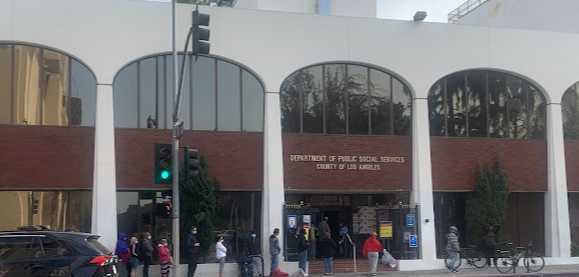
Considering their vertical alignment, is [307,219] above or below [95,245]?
below

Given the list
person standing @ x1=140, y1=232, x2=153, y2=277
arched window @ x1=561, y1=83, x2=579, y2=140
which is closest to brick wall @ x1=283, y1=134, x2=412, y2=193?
person standing @ x1=140, y1=232, x2=153, y2=277

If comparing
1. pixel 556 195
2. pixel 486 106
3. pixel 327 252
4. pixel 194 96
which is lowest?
pixel 327 252

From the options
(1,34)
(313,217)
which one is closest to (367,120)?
(313,217)

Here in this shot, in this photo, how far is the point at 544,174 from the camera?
29.7m

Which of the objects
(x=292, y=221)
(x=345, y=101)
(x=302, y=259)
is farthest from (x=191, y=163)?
(x=345, y=101)

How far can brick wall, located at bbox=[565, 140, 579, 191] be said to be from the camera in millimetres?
29891

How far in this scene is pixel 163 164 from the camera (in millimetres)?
18609

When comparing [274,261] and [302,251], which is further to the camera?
[302,251]

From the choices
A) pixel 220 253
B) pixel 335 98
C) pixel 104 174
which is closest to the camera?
pixel 220 253

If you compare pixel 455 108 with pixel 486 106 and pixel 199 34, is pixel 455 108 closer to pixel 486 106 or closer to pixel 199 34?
pixel 486 106

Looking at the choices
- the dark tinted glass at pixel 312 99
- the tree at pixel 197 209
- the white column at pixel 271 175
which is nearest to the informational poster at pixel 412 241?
the white column at pixel 271 175

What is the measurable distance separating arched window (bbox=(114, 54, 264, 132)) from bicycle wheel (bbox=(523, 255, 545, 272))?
35.0ft

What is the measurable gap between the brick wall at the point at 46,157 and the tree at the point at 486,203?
14405 millimetres

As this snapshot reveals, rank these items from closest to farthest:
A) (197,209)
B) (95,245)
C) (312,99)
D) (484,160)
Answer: (95,245)
(197,209)
(312,99)
(484,160)
